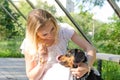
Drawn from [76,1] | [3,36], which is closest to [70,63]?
[76,1]

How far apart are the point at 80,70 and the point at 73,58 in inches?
2.9

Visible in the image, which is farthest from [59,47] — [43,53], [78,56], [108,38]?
[108,38]

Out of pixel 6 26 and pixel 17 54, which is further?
pixel 6 26

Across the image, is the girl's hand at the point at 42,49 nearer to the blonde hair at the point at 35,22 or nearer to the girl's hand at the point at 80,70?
the blonde hair at the point at 35,22

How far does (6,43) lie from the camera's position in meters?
23.2

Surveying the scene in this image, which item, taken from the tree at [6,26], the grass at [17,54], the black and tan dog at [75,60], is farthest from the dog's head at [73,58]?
the tree at [6,26]

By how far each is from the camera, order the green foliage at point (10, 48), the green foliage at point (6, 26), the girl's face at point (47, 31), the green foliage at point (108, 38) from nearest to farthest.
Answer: the girl's face at point (47, 31) < the green foliage at point (108, 38) < the green foliage at point (10, 48) < the green foliage at point (6, 26)

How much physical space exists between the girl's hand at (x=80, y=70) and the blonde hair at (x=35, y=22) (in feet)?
0.99

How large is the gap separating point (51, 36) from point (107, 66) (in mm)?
4732

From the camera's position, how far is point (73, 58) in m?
2.32

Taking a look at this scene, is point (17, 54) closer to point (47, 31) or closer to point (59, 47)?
point (59, 47)

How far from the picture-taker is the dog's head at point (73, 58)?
232cm

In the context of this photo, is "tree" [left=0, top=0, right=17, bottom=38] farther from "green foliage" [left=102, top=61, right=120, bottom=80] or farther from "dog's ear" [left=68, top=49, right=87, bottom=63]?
"dog's ear" [left=68, top=49, right=87, bottom=63]

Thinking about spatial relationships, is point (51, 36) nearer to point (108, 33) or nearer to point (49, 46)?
point (49, 46)
